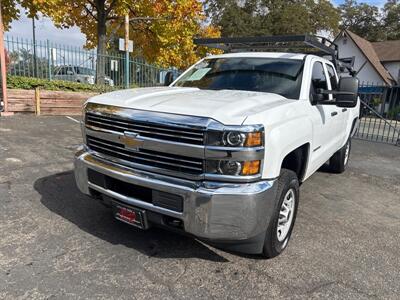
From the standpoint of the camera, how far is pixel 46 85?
1057 centimetres

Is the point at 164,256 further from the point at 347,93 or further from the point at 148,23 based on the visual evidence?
the point at 148,23

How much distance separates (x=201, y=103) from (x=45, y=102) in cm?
858

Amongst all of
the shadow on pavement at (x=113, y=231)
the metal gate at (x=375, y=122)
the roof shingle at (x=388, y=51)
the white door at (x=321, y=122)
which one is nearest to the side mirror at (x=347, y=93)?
the white door at (x=321, y=122)

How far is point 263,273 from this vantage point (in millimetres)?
2975

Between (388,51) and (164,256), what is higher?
(388,51)

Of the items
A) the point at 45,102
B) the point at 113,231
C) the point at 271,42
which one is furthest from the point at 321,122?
the point at 45,102

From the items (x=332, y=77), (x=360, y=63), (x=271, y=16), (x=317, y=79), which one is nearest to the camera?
(x=317, y=79)

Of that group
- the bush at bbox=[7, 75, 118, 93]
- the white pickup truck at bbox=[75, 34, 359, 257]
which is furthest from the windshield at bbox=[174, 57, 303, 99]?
the bush at bbox=[7, 75, 118, 93]

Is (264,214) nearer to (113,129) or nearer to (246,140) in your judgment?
(246,140)

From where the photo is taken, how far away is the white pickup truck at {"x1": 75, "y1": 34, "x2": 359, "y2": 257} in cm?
258

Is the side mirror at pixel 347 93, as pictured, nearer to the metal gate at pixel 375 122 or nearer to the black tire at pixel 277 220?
the black tire at pixel 277 220

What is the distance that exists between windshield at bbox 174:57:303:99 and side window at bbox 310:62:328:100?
23cm

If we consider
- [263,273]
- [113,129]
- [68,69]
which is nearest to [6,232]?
[113,129]

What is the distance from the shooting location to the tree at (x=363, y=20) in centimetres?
5012
